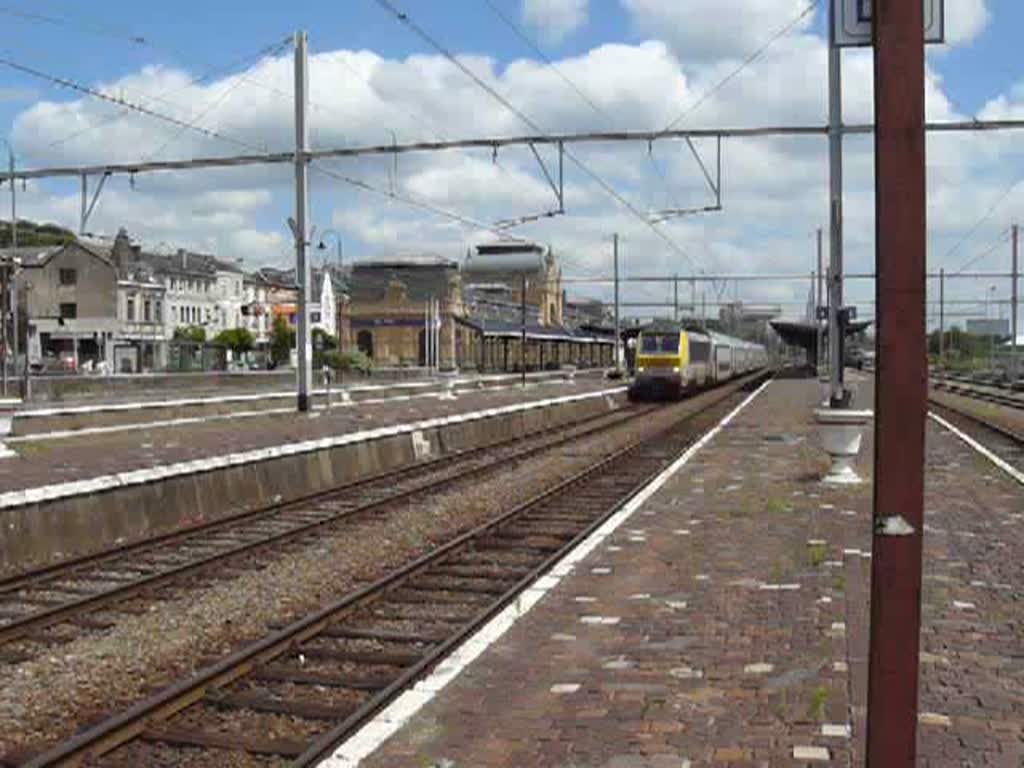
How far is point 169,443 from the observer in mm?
24266

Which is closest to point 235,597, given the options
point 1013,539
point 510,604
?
point 510,604

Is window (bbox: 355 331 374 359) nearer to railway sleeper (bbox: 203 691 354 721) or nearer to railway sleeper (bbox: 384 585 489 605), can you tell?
railway sleeper (bbox: 384 585 489 605)

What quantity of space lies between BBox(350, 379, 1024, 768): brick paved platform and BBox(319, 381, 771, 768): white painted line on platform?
84 mm

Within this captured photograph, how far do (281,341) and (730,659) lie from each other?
296 feet

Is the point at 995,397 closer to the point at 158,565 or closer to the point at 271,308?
the point at 158,565

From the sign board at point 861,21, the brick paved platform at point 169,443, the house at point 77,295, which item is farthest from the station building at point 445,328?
the sign board at point 861,21

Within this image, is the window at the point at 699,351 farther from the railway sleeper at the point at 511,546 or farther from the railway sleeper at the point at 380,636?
the railway sleeper at the point at 380,636

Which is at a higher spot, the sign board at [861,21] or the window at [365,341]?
the sign board at [861,21]

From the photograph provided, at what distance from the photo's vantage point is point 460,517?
16328 millimetres

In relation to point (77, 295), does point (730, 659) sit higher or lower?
lower

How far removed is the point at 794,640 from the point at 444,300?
108 m

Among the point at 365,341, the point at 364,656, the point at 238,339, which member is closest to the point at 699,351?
the point at 364,656

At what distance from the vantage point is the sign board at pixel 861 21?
3.68m

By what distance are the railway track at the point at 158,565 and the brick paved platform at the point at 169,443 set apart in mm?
2827
